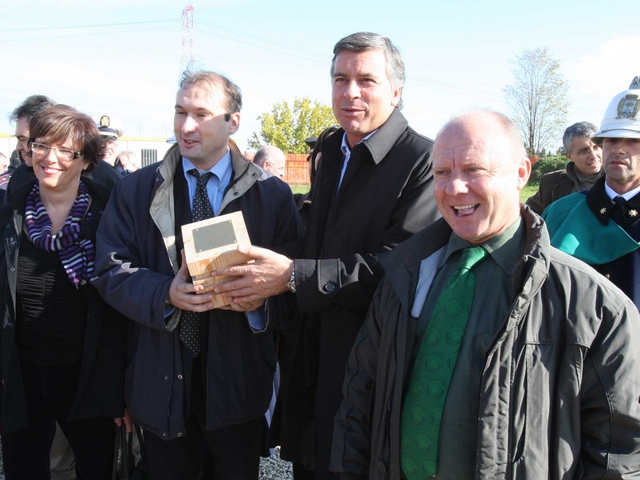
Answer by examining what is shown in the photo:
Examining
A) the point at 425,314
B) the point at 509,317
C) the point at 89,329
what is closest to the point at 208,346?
the point at 89,329

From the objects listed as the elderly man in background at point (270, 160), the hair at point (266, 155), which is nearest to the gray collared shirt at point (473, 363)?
the elderly man in background at point (270, 160)

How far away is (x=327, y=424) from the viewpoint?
8.30ft

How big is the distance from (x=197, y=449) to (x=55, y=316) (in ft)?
3.38

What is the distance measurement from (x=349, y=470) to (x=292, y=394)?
0.84 m

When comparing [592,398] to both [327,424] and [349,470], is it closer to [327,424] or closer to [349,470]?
[349,470]

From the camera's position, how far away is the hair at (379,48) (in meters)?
2.58

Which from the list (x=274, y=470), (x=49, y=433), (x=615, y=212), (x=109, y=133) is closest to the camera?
(x=615, y=212)

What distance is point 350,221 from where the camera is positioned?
2.53m

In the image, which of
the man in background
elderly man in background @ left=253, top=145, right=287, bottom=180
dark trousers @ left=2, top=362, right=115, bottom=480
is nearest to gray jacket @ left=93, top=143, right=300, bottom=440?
dark trousers @ left=2, top=362, right=115, bottom=480

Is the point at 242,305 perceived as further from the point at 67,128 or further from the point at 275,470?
the point at 275,470

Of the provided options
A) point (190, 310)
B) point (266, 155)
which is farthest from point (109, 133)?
point (190, 310)

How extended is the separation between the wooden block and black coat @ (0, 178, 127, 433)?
84cm

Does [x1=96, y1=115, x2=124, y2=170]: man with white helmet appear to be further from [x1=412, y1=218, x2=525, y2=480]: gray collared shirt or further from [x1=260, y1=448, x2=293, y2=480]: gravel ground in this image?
[x1=412, y1=218, x2=525, y2=480]: gray collared shirt

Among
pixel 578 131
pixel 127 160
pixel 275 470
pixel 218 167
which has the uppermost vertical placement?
pixel 127 160
